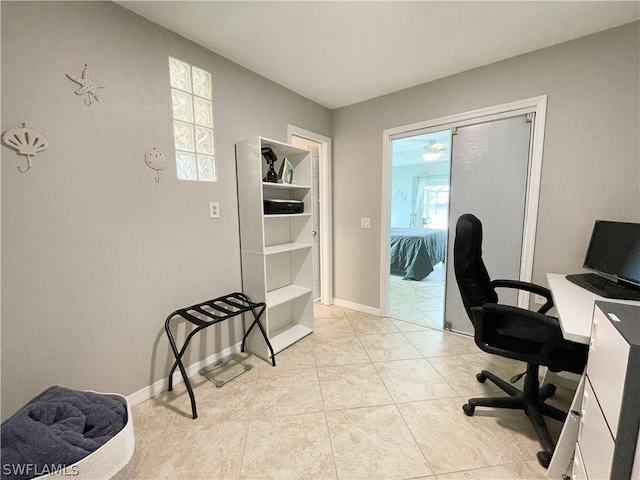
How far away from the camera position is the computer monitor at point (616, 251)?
1.38 metres

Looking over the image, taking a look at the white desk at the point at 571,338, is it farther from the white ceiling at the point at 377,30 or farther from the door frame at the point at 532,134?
the white ceiling at the point at 377,30

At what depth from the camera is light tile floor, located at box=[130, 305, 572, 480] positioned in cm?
119

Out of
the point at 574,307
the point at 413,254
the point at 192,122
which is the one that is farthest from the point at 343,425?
the point at 413,254

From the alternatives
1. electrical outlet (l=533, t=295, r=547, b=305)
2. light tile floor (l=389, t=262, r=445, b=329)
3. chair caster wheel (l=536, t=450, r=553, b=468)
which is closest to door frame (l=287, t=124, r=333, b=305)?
light tile floor (l=389, t=262, r=445, b=329)

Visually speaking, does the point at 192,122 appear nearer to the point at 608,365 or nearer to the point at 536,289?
the point at 608,365

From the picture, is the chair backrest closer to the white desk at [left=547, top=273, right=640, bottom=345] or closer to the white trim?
the white desk at [left=547, top=273, right=640, bottom=345]

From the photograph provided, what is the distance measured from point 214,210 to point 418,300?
281 cm

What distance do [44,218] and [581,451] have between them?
8.46 ft

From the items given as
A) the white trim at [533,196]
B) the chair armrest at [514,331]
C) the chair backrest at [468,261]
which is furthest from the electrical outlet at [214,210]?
the white trim at [533,196]

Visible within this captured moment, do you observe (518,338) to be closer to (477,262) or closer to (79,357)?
(477,262)

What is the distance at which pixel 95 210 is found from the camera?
4.50 ft

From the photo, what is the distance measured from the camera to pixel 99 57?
1.35 m

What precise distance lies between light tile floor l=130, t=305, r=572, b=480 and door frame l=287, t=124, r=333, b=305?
46.9 inches

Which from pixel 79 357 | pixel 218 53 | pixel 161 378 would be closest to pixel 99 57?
pixel 218 53
